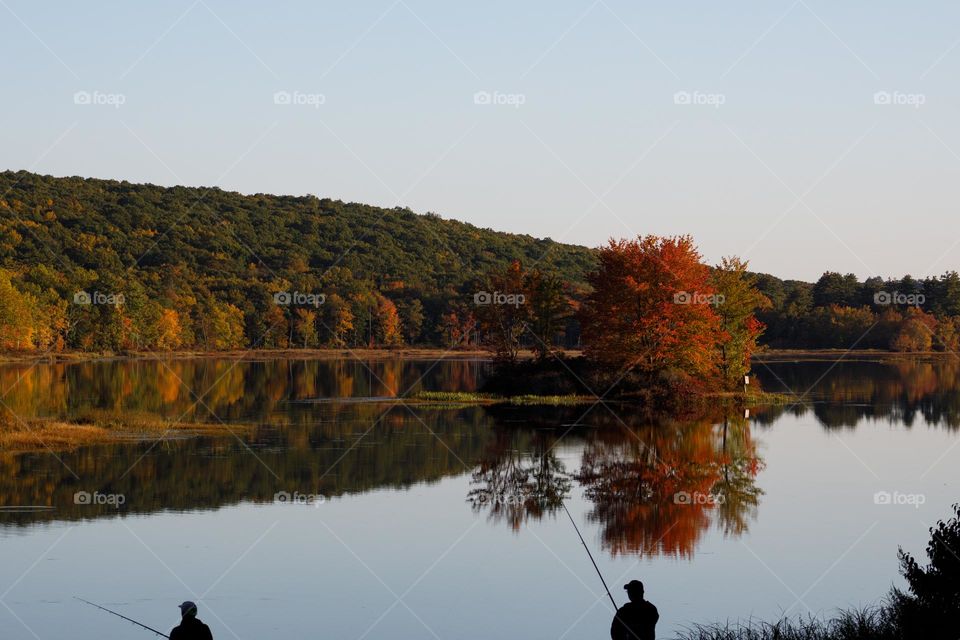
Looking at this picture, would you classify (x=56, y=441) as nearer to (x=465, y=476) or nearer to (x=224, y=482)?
(x=224, y=482)

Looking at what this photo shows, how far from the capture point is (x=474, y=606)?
1922cm

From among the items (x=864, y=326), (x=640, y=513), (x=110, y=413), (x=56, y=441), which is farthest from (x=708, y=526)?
(x=864, y=326)

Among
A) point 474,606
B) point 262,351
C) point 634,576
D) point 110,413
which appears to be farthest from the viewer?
point 262,351

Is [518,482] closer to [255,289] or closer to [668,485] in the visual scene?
[668,485]

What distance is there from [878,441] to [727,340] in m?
20.5

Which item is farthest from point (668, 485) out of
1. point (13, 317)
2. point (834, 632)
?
point (13, 317)
